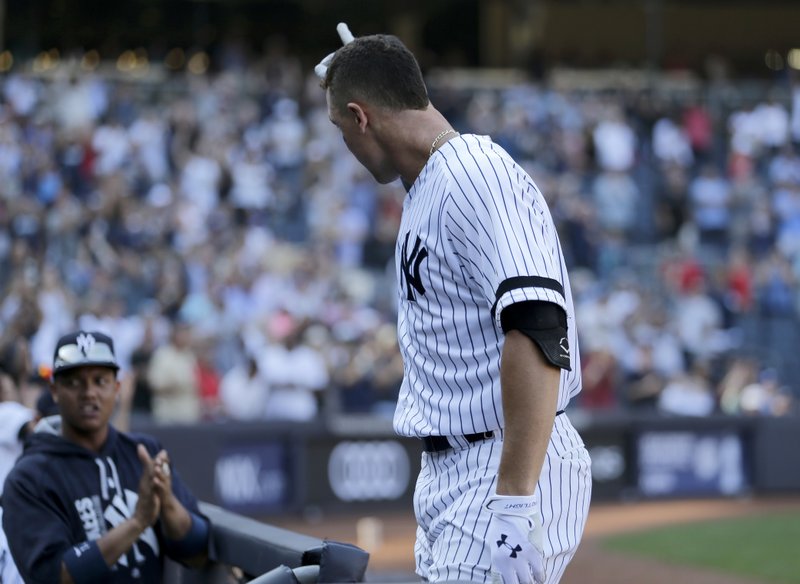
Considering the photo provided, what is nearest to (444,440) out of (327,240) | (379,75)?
(379,75)

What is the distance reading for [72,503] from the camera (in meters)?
4.62

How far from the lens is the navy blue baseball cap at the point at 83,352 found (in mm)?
4762

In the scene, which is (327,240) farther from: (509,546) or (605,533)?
(509,546)

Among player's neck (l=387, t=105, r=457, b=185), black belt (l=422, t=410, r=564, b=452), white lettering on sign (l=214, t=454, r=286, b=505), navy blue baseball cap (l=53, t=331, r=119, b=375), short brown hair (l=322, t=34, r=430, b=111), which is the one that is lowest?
white lettering on sign (l=214, t=454, r=286, b=505)

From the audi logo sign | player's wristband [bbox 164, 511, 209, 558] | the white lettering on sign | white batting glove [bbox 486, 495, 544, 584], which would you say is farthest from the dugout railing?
the audi logo sign

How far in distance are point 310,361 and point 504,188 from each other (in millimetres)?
11644

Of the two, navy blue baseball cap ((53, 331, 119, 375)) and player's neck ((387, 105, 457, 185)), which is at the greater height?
player's neck ((387, 105, 457, 185))

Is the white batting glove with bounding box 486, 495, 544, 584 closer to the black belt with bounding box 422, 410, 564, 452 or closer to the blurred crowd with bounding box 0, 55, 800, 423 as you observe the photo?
the black belt with bounding box 422, 410, 564, 452

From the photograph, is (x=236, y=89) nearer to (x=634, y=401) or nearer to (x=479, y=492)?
(x=634, y=401)

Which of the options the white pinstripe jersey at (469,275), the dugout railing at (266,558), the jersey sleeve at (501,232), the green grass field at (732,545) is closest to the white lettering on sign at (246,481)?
the green grass field at (732,545)

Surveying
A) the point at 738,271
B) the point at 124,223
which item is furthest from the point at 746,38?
the point at 124,223

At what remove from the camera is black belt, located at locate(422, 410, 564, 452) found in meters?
3.22

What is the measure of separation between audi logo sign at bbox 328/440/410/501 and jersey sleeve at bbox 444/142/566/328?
11.8 metres

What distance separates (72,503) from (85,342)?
0.57 meters
